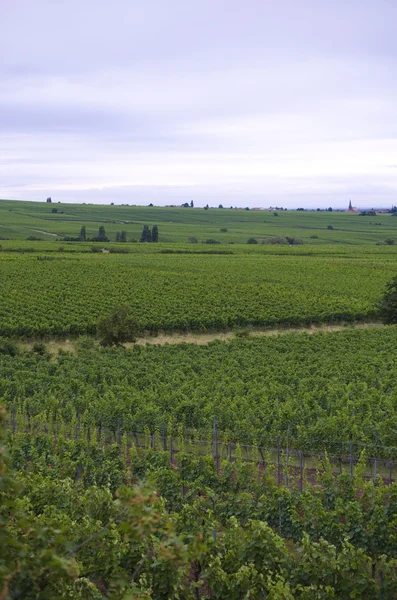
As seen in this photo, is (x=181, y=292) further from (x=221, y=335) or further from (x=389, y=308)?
(x=389, y=308)

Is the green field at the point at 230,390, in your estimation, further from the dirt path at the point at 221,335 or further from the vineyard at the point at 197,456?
the dirt path at the point at 221,335

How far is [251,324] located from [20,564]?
1617 inches

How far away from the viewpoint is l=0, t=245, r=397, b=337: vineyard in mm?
43594

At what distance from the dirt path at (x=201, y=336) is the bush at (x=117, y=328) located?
182 centimetres

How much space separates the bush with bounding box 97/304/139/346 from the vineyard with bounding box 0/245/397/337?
441cm

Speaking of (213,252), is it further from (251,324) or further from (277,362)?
(277,362)

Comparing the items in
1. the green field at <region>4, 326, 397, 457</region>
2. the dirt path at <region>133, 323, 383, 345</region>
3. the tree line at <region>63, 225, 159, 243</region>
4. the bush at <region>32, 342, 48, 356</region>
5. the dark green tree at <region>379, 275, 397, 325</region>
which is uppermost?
the tree line at <region>63, 225, 159, 243</region>

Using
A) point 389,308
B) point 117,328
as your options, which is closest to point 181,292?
point 389,308

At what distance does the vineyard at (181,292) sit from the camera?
143ft

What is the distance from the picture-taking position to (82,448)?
54.1 feet

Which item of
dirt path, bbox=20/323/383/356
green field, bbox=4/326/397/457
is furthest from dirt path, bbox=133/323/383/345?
green field, bbox=4/326/397/457

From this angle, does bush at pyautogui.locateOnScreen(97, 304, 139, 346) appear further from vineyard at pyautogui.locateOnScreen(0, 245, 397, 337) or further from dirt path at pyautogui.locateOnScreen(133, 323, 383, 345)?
vineyard at pyautogui.locateOnScreen(0, 245, 397, 337)

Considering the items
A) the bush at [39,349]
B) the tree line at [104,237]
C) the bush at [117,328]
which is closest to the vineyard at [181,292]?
the bush at [39,349]

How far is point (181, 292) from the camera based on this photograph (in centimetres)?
5569
